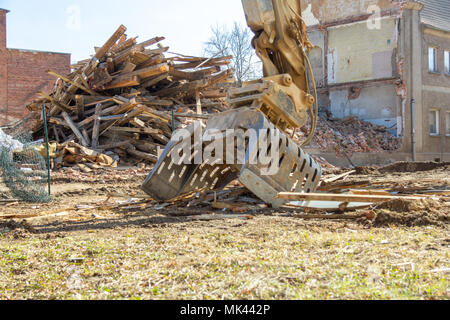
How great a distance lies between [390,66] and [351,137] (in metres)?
4.75

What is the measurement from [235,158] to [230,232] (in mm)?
2152

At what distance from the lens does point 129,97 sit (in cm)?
1399

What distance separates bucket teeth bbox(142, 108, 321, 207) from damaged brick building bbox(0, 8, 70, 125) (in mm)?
23887

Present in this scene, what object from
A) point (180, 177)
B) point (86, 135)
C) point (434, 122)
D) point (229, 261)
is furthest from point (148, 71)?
point (434, 122)

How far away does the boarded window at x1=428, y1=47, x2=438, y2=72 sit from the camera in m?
22.7

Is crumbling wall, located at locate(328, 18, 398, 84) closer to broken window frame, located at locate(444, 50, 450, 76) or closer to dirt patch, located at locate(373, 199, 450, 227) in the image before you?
broken window frame, located at locate(444, 50, 450, 76)

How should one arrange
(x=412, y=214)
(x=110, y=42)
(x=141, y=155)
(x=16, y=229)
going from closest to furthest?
(x=412, y=214)
(x=16, y=229)
(x=141, y=155)
(x=110, y=42)

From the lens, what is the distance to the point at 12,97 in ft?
91.0

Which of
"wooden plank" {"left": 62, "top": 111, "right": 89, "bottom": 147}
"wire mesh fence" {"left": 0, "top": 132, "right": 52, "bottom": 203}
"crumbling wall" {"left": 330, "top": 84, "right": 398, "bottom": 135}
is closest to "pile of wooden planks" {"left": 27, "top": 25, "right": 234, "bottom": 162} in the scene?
"wooden plank" {"left": 62, "top": 111, "right": 89, "bottom": 147}

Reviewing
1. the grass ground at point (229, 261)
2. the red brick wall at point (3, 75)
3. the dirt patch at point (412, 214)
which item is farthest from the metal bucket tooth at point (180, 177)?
the red brick wall at point (3, 75)

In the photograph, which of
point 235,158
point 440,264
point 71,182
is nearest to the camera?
point 440,264

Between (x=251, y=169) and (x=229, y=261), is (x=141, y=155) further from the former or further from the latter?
(x=229, y=261)
